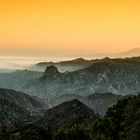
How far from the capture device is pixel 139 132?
19975cm

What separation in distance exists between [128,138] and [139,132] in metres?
5.27

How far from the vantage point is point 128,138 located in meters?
198
